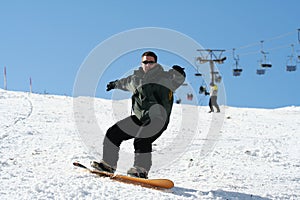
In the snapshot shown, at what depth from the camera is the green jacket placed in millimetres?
5538

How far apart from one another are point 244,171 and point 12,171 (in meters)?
3.44

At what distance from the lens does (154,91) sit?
5.57 meters

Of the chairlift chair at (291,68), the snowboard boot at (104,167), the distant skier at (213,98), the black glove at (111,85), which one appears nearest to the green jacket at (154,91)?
the black glove at (111,85)

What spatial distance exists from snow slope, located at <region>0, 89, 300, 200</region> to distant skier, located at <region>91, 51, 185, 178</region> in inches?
16.4

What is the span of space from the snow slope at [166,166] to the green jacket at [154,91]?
0.88m

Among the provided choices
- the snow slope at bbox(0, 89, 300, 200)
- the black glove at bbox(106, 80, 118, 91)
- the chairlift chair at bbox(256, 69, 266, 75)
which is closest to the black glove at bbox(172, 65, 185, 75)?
the black glove at bbox(106, 80, 118, 91)

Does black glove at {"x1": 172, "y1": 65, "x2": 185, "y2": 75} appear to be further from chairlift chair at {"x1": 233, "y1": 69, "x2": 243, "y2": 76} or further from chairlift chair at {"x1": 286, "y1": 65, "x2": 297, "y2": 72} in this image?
chairlift chair at {"x1": 233, "y1": 69, "x2": 243, "y2": 76}

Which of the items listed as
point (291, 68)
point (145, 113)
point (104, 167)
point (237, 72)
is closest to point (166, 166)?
point (104, 167)

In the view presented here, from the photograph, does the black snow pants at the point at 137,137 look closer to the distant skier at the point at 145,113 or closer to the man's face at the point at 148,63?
the distant skier at the point at 145,113

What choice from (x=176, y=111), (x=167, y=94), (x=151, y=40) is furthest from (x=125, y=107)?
(x=167, y=94)

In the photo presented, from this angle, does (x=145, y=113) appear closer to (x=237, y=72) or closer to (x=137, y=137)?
(x=137, y=137)

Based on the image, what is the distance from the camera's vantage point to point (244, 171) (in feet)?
23.6

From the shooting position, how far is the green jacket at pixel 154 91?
18.2 feet

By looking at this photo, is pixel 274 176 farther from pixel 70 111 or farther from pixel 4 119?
pixel 70 111
